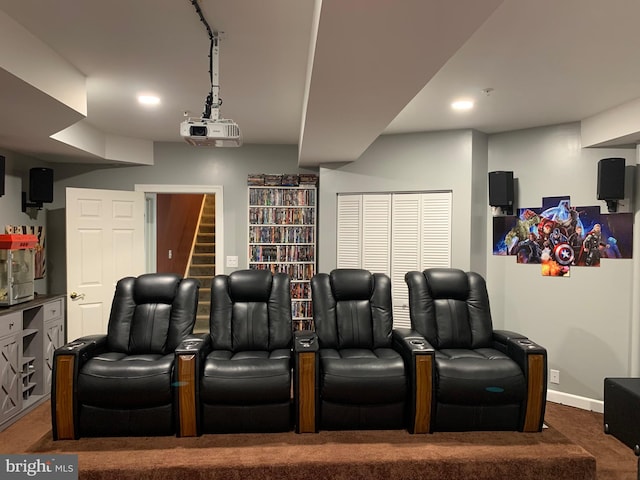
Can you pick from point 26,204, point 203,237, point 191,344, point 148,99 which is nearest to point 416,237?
point 191,344

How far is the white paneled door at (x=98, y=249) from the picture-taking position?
4.29 metres

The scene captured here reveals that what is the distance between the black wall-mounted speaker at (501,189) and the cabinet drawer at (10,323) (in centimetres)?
429

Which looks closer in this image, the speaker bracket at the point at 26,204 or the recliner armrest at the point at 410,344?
the recliner armrest at the point at 410,344

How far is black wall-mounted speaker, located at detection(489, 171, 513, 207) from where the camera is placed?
12.9 feet

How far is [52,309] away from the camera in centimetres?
385

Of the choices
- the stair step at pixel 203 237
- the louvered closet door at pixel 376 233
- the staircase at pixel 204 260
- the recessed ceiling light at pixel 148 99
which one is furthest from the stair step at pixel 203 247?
the recessed ceiling light at pixel 148 99

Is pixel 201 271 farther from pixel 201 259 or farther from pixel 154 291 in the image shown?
pixel 154 291

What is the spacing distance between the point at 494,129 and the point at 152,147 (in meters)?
3.78

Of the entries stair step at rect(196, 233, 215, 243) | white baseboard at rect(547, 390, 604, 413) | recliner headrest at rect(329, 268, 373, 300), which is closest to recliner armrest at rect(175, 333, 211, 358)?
recliner headrest at rect(329, 268, 373, 300)

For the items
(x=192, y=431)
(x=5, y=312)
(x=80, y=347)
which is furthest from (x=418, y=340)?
(x=5, y=312)

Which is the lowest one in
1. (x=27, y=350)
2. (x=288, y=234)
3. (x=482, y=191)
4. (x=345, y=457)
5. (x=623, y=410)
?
(x=345, y=457)

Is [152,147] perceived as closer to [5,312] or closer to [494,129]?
[5,312]

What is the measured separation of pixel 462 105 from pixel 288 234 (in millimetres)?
2407

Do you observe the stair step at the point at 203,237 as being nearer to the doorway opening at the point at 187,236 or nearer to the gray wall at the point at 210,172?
the doorway opening at the point at 187,236
